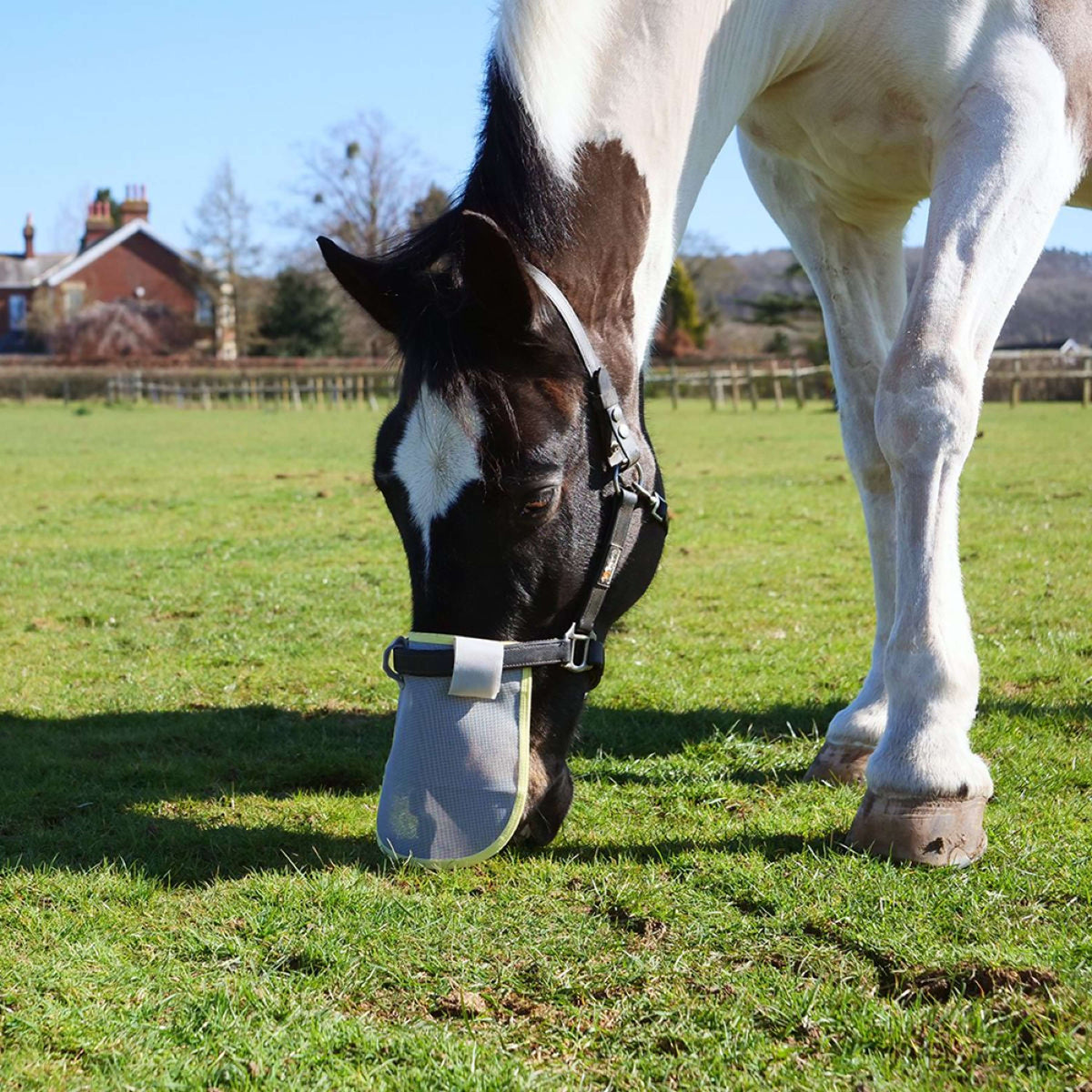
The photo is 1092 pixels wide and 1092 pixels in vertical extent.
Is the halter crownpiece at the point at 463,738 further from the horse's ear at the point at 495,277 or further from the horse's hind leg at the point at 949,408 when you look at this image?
the horse's hind leg at the point at 949,408

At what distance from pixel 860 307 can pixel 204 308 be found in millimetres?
69996

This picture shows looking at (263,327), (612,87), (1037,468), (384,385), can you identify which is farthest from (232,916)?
(263,327)

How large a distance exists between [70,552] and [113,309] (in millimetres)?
58084

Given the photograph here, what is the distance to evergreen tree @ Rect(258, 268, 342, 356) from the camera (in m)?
59.3

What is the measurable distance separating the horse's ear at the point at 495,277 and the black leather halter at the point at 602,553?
0.10 m

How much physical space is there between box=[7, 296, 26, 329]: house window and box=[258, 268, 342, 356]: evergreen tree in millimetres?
25071

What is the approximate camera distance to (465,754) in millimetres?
2982

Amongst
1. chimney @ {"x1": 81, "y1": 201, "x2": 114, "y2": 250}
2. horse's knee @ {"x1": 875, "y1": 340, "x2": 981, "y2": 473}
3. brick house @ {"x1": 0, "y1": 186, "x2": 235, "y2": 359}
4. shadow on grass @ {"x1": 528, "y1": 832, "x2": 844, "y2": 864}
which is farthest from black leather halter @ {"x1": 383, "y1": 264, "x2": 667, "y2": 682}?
chimney @ {"x1": 81, "y1": 201, "x2": 114, "y2": 250}

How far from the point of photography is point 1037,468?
15.3m

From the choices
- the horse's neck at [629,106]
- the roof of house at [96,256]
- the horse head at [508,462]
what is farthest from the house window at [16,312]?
the horse head at [508,462]

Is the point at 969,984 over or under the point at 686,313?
under

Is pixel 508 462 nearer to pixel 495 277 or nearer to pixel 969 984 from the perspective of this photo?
pixel 495 277

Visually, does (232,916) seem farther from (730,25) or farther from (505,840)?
(730,25)

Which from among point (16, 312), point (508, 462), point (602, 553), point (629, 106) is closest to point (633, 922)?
point (602, 553)
